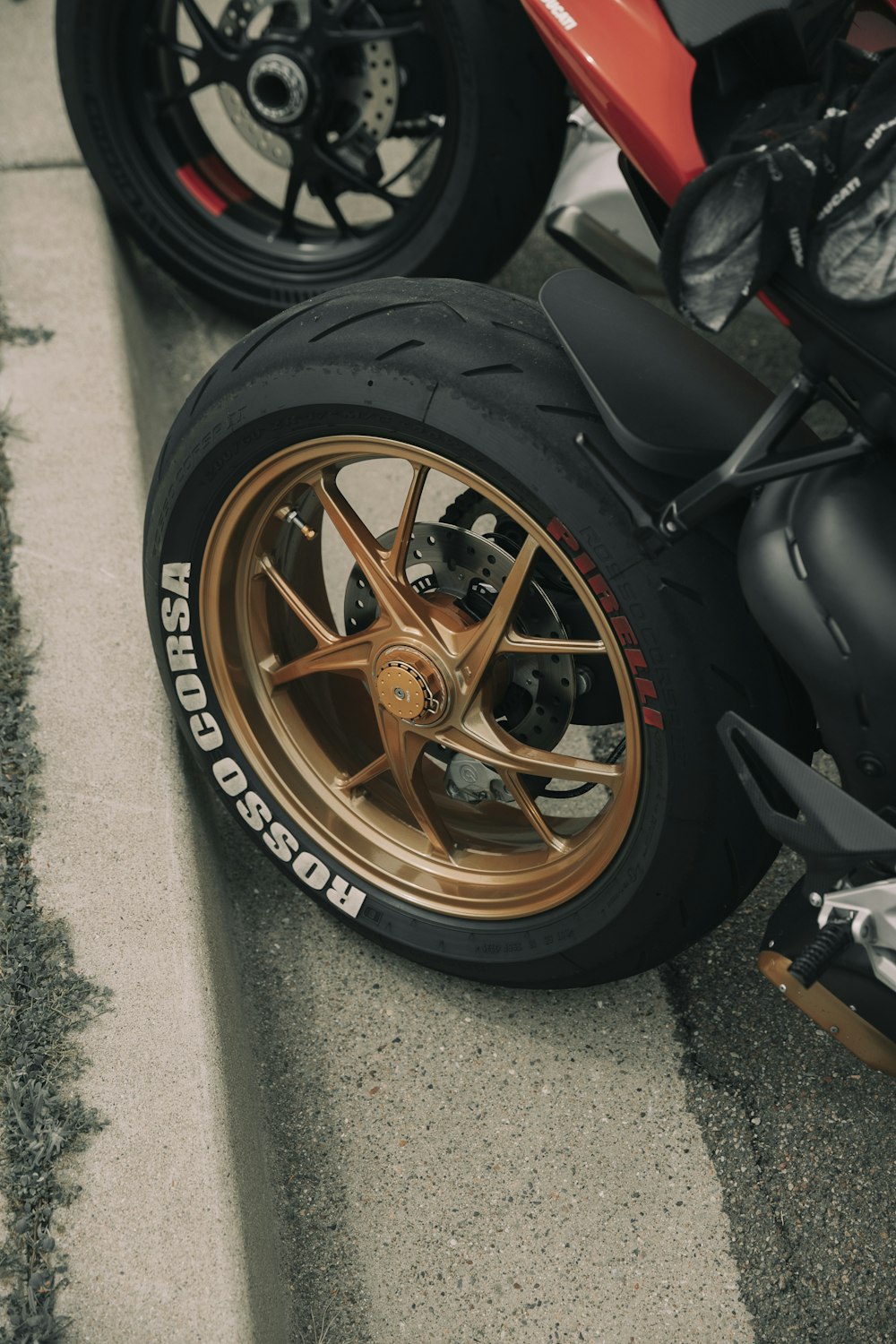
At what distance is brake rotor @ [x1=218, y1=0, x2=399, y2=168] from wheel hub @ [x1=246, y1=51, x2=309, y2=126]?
56 millimetres

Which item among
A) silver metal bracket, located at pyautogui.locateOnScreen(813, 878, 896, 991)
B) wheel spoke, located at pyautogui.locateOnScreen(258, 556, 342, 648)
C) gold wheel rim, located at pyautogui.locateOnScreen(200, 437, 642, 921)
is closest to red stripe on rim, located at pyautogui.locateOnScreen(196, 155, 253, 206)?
gold wheel rim, located at pyautogui.locateOnScreen(200, 437, 642, 921)

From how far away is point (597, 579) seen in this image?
58.6 inches

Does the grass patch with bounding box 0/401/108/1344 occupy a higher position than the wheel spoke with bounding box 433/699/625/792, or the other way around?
the wheel spoke with bounding box 433/699/625/792

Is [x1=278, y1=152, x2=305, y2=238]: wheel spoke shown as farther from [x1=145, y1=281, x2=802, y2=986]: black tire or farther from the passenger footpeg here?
the passenger footpeg

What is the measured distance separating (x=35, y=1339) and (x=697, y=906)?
93cm

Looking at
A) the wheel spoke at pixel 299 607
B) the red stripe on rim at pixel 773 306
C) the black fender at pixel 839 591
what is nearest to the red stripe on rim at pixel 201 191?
the wheel spoke at pixel 299 607

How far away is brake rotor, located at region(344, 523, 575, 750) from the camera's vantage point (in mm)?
1747

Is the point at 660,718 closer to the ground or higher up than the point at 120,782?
higher up

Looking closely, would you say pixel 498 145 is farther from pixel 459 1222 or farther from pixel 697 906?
pixel 459 1222

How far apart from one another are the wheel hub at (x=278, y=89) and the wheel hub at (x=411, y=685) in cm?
149

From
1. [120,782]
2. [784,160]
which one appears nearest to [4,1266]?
[120,782]

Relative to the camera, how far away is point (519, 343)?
59.7 inches

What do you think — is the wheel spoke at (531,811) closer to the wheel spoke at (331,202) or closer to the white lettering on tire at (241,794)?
the white lettering on tire at (241,794)

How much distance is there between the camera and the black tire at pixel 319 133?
2.45m
